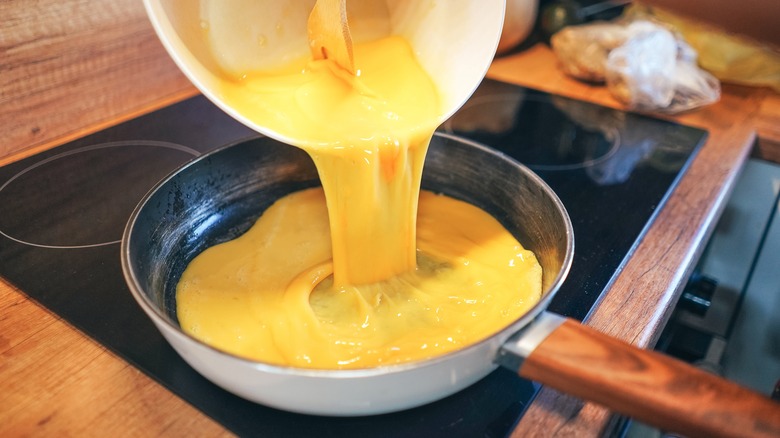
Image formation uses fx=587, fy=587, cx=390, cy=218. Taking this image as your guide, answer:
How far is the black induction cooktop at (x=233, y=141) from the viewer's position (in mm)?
576

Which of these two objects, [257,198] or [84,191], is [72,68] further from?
[257,198]

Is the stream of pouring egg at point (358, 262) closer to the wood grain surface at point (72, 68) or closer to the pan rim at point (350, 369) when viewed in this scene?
the pan rim at point (350, 369)

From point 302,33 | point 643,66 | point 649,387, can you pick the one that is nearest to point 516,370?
point 649,387

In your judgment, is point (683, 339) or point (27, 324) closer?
point (27, 324)

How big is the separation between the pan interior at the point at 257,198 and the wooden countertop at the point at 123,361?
0.10m

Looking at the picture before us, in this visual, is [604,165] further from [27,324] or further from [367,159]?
[27,324]

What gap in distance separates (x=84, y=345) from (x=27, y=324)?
0.28 feet

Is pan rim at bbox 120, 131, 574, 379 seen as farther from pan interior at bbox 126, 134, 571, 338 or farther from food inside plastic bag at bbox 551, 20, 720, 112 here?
food inside plastic bag at bbox 551, 20, 720, 112

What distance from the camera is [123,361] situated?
24.6 inches

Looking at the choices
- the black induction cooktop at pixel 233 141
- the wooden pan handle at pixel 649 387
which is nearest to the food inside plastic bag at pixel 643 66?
the black induction cooktop at pixel 233 141

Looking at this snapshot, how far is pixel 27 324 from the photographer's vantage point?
0.67m

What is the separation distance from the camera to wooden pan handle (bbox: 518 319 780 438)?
43cm

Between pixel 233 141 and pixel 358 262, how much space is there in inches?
12.1

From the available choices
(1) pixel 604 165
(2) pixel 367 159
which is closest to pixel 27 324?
(2) pixel 367 159
